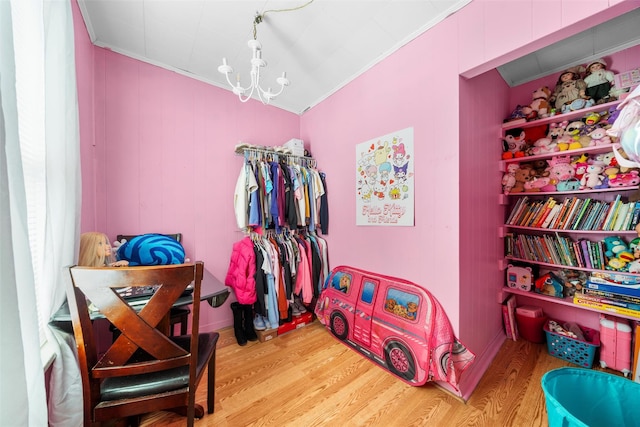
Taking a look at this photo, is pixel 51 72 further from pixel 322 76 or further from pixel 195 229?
pixel 322 76

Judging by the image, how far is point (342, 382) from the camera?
158 centimetres

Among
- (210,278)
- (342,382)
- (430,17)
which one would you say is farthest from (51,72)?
(342,382)

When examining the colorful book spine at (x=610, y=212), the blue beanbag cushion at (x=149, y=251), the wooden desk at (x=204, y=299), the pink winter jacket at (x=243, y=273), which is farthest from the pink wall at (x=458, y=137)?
the blue beanbag cushion at (x=149, y=251)

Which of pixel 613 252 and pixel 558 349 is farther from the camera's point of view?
pixel 558 349

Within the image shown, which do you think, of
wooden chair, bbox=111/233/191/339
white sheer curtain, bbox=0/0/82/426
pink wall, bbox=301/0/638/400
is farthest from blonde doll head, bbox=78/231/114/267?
pink wall, bbox=301/0/638/400

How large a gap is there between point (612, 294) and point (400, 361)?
65.0 inches

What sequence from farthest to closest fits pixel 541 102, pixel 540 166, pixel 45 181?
1. pixel 540 166
2. pixel 541 102
3. pixel 45 181

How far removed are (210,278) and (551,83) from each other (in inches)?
136

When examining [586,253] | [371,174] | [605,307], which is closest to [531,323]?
[605,307]

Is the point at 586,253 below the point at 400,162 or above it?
below

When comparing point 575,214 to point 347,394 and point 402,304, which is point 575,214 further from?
point 347,394

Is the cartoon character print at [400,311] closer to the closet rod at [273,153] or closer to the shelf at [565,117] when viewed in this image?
the closet rod at [273,153]

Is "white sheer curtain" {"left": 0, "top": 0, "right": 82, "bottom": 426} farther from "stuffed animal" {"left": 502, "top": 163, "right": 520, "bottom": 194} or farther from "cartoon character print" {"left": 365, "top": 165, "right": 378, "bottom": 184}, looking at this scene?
"stuffed animal" {"left": 502, "top": 163, "right": 520, "bottom": 194}

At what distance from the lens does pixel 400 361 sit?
1595 mm
